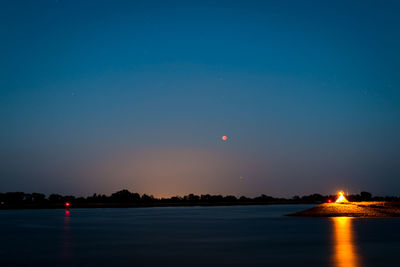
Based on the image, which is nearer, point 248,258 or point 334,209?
point 248,258

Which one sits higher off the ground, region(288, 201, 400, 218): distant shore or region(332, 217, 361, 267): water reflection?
region(288, 201, 400, 218): distant shore

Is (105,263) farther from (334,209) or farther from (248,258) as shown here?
(334,209)

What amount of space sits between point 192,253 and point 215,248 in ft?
12.3

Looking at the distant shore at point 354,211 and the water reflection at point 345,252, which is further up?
the distant shore at point 354,211

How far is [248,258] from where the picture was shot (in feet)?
100

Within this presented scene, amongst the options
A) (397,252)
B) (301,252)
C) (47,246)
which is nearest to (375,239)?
(397,252)

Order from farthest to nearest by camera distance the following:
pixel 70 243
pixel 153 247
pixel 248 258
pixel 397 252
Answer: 1. pixel 70 243
2. pixel 153 247
3. pixel 397 252
4. pixel 248 258

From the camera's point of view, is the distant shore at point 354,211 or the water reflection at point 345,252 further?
the distant shore at point 354,211

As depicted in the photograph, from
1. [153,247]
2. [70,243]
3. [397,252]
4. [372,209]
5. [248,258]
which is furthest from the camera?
[372,209]

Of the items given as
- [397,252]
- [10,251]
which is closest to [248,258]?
[397,252]

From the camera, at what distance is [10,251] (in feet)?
117

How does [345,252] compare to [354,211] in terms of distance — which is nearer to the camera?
[345,252]

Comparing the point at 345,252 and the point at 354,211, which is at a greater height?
the point at 354,211

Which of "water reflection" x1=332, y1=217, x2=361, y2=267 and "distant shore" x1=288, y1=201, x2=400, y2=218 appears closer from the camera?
"water reflection" x1=332, y1=217, x2=361, y2=267
